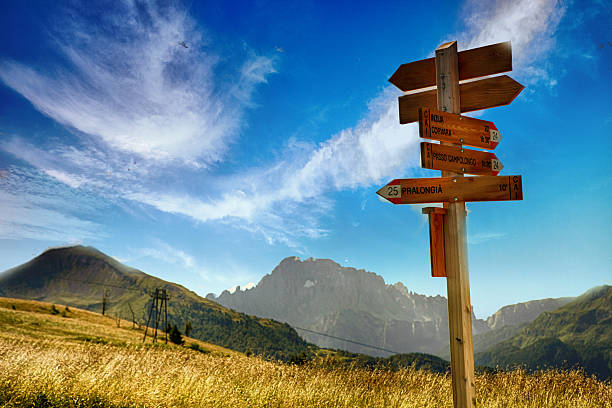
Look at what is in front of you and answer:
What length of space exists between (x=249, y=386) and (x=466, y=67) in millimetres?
6109

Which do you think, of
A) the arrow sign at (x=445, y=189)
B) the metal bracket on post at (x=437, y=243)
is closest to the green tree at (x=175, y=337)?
the metal bracket on post at (x=437, y=243)

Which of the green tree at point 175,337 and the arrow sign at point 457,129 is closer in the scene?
the arrow sign at point 457,129

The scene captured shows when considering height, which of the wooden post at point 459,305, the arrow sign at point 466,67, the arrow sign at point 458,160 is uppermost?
the arrow sign at point 466,67

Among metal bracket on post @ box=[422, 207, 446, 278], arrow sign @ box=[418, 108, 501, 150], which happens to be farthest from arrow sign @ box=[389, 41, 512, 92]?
metal bracket on post @ box=[422, 207, 446, 278]

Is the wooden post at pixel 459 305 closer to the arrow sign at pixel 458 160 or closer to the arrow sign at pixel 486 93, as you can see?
the arrow sign at pixel 458 160

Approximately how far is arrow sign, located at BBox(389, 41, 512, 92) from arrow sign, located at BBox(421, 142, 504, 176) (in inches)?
39.5

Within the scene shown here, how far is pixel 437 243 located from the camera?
164 inches

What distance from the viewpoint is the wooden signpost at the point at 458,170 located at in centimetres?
398

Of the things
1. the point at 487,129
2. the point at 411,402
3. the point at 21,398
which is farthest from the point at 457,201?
the point at 21,398

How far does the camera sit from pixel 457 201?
13.5ft

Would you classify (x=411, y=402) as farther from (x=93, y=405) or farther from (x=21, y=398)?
(x=21, y=398)

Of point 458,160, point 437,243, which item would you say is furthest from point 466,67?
point 437,243

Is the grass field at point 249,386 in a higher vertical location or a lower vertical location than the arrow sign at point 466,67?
lower

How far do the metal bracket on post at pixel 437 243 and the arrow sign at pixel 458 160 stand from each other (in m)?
0.50
